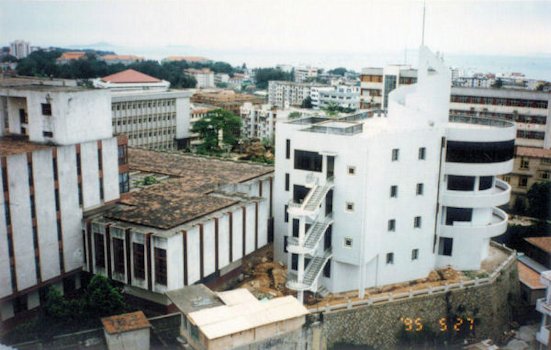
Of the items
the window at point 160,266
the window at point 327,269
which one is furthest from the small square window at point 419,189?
the window at point 160,266

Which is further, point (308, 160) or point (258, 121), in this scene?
point (258, 121)

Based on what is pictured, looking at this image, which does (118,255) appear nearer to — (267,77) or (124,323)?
(124,323)

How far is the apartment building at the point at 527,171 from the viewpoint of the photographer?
43.3 metres

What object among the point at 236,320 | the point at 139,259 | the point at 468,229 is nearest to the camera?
the point at 236,320

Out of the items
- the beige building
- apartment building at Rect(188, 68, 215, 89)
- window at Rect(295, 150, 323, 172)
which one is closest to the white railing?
the beige building

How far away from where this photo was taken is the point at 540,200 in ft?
136

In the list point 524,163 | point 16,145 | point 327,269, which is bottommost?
point 327,269

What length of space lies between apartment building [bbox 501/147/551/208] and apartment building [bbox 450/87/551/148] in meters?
3.17

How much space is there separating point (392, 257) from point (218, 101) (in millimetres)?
64295

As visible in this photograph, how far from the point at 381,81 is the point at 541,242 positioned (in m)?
23.3

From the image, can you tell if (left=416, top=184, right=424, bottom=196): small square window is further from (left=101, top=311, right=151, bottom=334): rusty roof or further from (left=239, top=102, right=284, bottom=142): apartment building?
(left=239, top=102, right=284, bottom=142): apartment building

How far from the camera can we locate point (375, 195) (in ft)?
81.7

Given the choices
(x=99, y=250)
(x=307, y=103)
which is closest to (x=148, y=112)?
(x=99, y=250)

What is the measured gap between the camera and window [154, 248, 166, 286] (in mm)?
21797
